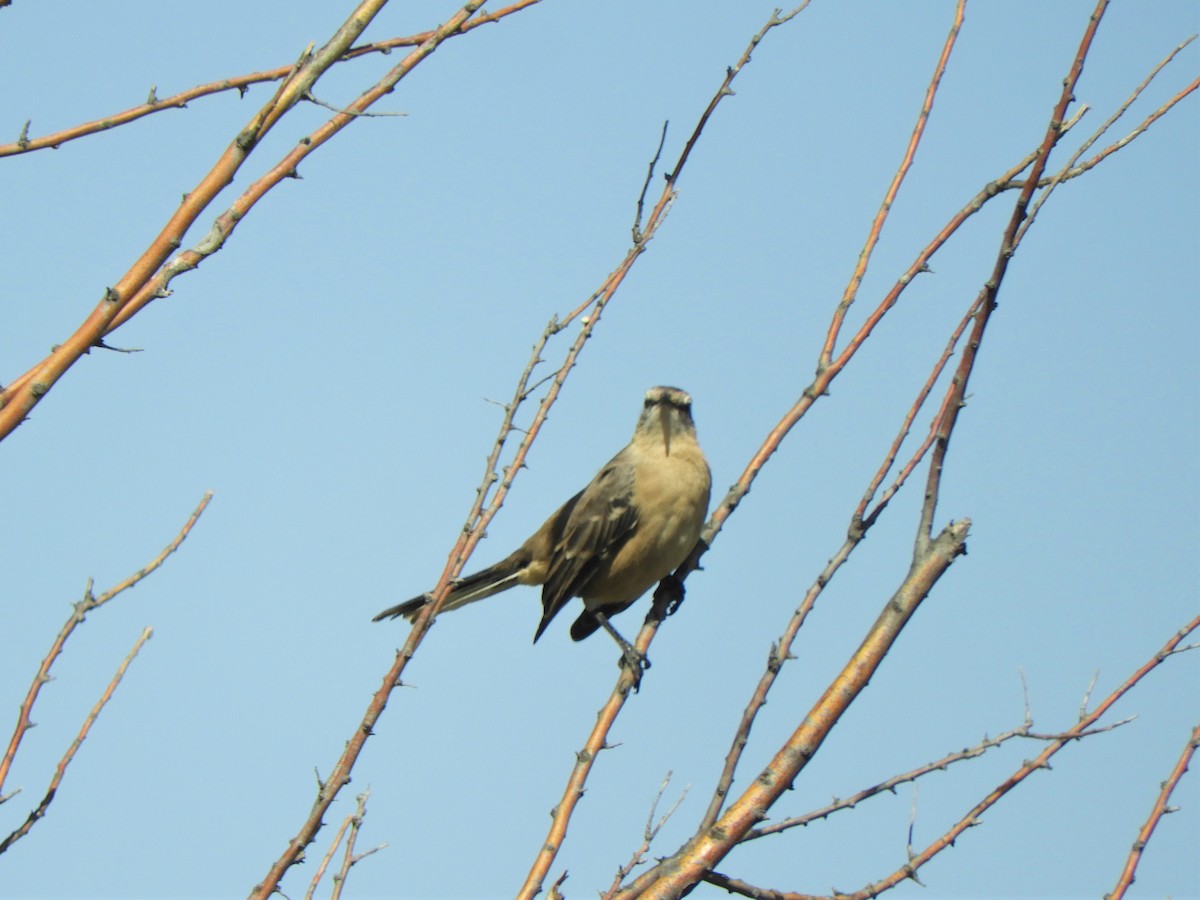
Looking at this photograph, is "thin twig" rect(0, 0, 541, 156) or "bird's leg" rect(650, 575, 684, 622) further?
"bird's leg" rect(650, 575, 684, 622)

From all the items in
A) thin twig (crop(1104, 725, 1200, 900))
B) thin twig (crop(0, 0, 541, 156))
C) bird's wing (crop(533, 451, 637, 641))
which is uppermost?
bird's wing (crop(533, 451, 637, 641))

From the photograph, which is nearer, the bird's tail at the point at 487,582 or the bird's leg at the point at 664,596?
the bird's leg at the point at 664,596

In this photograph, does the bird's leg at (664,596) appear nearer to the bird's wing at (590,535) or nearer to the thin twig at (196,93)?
the bird's wing at (590,535)

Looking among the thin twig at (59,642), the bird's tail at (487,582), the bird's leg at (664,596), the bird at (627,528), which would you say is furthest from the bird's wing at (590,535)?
the thin twig at (59,642)

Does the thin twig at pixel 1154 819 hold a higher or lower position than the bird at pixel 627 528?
lower

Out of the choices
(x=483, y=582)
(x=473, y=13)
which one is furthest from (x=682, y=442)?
(x=473, y=13)

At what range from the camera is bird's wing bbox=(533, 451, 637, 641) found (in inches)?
290

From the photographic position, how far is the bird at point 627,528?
7.18 m

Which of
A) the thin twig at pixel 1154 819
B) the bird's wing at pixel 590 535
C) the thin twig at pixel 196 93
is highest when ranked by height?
the bird's wing at pixel 590 535

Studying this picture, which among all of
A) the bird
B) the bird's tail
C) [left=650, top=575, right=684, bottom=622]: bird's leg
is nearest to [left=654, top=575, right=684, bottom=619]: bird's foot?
[left=650, top=575, right=684, bottom=622]: bird's leg

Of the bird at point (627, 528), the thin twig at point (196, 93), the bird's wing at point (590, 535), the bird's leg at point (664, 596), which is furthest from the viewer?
the bird's wing at point (590, 535)

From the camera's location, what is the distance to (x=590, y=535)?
7.47 meters

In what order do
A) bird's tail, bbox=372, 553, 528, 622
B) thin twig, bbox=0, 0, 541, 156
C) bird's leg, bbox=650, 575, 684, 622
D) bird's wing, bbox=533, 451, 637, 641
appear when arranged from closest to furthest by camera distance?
1. thin twig, bbox=0, 0, 541, 156
2. bird's leg, bbox=650, 575, 684, 622
3. bird's wing, bbox=533, 451, 637, 641
4. bird's tail, bbox=372, 553, 528, 622

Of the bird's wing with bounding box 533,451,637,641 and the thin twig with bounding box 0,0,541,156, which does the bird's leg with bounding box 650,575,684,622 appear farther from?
the thin twig with bounding box 0,0,541,156
